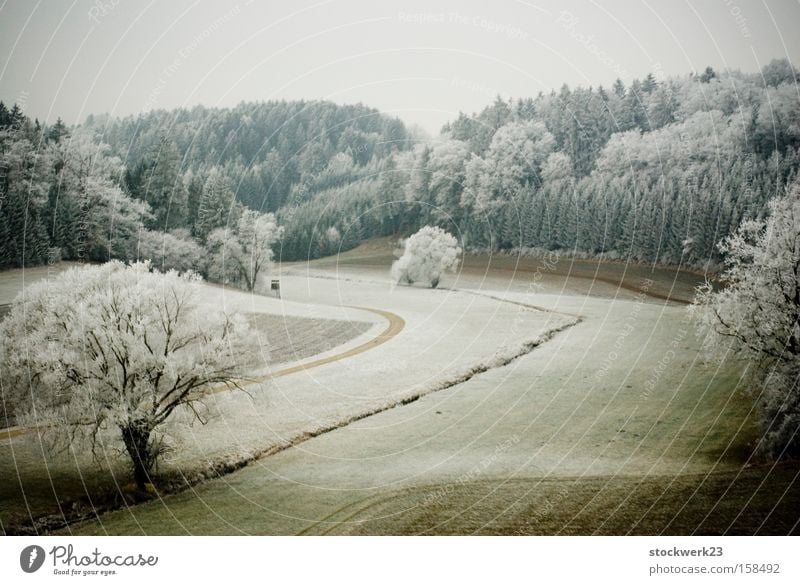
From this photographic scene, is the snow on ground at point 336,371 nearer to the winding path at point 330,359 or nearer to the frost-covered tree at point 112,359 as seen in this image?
the winding path at point 330,359

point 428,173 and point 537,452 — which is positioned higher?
point 428,173

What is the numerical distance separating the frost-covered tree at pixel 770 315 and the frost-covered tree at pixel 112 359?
16.4 ft

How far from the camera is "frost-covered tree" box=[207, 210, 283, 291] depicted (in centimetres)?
639

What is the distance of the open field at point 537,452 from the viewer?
5410 mm

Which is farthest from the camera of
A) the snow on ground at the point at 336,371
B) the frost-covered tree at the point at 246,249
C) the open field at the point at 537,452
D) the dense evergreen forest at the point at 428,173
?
the frost-covered tree at the point at 246,249

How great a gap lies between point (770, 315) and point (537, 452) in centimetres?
269

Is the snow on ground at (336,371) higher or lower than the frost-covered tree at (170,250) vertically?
lower

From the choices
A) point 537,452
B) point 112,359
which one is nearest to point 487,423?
point 537,452

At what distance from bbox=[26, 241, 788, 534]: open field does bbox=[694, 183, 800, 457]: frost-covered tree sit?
279 millimetres

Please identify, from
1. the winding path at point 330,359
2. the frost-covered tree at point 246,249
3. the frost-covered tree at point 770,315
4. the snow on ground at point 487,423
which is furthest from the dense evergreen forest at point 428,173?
the winding path at point 330,359

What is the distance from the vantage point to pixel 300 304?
6828 millimetres

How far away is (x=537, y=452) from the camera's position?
5.89 meters

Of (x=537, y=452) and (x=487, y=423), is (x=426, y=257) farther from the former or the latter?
(x=537, y=452)
